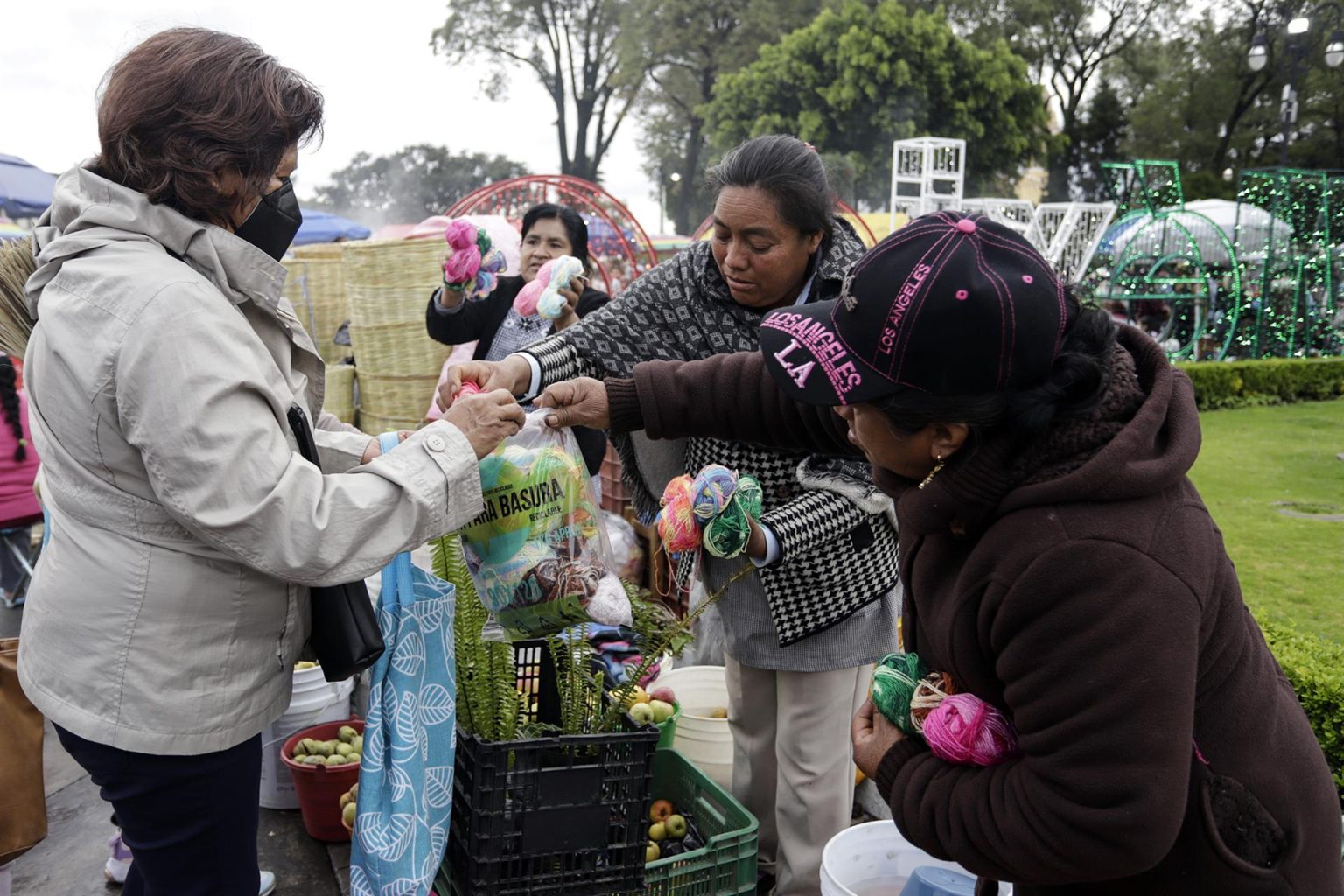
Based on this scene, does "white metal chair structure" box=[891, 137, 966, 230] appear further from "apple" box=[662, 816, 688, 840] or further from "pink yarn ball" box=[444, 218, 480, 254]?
"apple" box=[662, 816, 688, 840]

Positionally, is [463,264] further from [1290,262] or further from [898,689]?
[1290,262]

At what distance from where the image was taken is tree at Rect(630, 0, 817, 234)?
32.7 m

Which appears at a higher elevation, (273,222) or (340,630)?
(273,222)

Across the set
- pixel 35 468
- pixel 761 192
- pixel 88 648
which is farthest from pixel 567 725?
pixel 35 468

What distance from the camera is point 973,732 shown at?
132 cm

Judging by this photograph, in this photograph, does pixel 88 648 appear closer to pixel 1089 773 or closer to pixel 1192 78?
pixel 1089 773

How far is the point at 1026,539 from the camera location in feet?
4.00

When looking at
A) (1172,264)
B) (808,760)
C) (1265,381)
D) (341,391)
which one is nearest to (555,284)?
(808,760)

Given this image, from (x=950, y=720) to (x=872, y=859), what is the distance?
133cm

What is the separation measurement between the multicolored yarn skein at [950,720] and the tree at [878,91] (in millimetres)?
28780

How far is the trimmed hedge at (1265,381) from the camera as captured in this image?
13.1 metres

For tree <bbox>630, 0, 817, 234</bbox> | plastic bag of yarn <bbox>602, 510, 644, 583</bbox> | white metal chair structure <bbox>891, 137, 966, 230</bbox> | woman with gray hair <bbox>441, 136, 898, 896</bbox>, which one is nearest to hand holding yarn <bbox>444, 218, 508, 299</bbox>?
plastic bag of yarn <bbox>602, 510, 644, 583</bbox>

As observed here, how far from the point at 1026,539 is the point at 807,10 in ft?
119

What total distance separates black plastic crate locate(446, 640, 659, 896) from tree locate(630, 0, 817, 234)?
31352 millimetres
